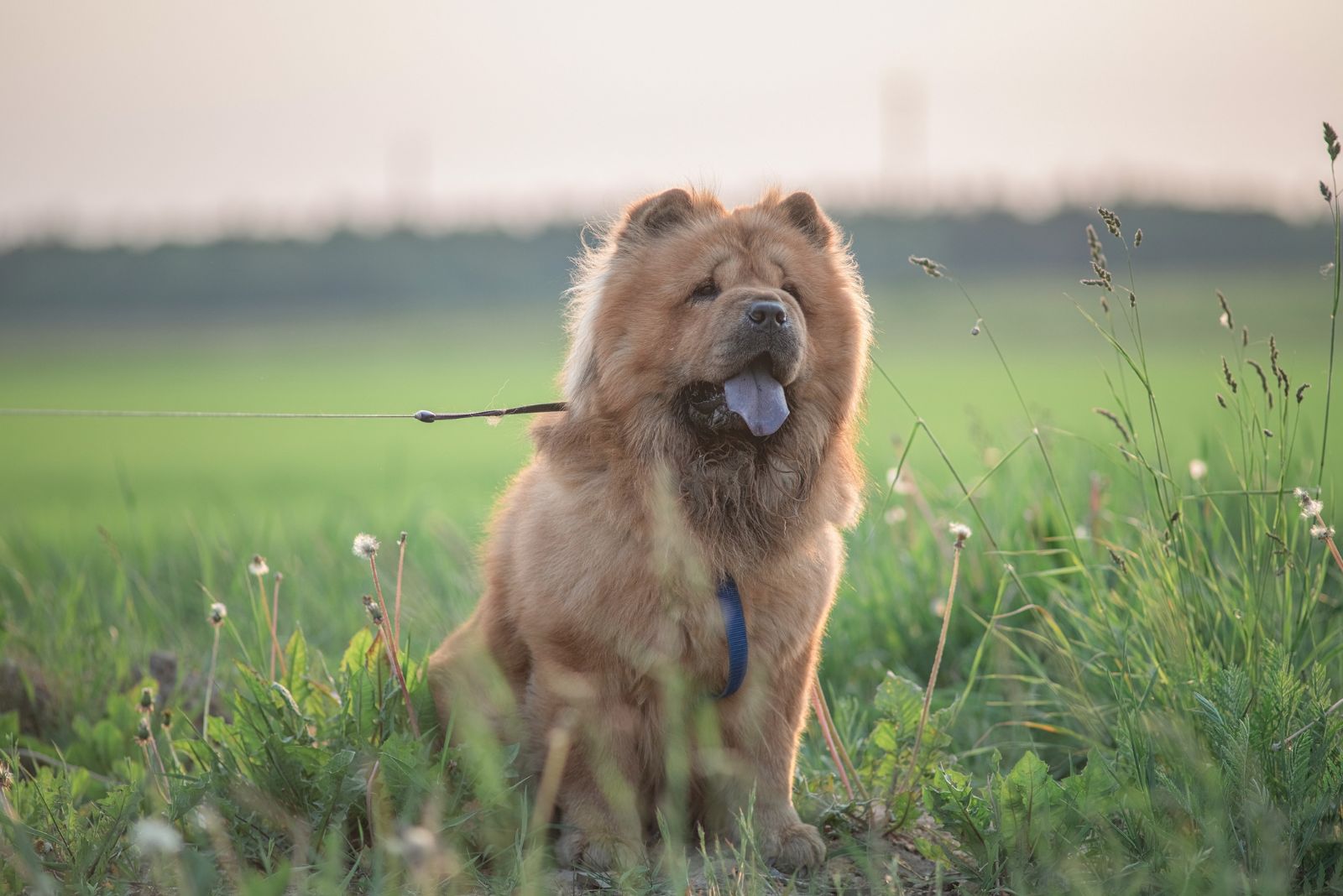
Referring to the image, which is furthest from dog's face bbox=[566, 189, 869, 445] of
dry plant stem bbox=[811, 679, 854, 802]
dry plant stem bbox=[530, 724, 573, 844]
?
dry plant stem bbox=[530, 724, 573, 844]

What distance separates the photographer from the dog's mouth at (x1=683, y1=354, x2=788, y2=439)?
3.38 m

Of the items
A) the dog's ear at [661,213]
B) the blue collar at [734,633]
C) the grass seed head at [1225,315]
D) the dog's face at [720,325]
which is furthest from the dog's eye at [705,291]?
the grass seed head at [1225,315]

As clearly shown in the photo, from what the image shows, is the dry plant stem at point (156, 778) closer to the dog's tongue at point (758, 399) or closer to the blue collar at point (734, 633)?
the blue collar at point (734, 633)

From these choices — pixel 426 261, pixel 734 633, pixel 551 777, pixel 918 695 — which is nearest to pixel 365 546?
pixel 551 777

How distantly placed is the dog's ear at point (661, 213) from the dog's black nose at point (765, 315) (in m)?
0.62

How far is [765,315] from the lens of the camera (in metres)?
3.27

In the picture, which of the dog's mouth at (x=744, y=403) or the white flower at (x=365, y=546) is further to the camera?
the dog's mouth at (x=744, y=403)

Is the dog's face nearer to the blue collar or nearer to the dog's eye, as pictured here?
the dog's eye

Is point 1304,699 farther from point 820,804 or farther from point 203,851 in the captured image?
point 203,851

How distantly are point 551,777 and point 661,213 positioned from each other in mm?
1874

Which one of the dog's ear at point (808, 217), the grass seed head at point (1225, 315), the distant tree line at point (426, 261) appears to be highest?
the dog's ear at point (808, 217)

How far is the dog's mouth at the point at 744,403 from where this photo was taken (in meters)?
3.38

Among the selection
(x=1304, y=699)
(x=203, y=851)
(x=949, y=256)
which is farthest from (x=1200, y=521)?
(x=949, y=256)

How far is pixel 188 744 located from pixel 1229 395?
11.4 feet
